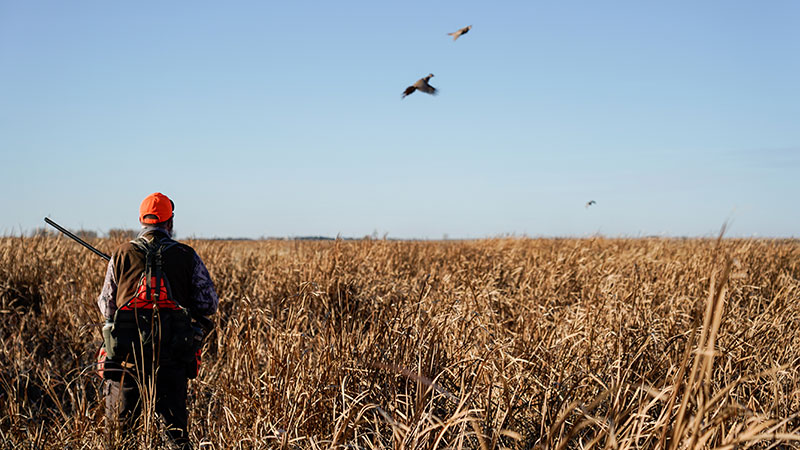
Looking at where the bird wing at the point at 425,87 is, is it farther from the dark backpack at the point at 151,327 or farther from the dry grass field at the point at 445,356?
the dark backpack at the point at 151,327

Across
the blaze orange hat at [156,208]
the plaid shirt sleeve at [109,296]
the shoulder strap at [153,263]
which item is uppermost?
the blaze orange hat at [156,208]

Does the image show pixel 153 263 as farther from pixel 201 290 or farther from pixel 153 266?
pixel 201 290

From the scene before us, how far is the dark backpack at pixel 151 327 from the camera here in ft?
11.9

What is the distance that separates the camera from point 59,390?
6.09 metres

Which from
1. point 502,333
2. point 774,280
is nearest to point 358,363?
point 502,333

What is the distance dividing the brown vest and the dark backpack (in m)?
0.05

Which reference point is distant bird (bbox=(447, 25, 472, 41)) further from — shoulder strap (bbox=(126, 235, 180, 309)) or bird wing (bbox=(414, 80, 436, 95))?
shoulder strap (bbox=(126, 235, 180, 309))

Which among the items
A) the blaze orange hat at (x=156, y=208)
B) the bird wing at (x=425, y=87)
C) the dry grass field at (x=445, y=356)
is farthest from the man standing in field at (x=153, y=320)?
the bird wing at (x=425, y=87)

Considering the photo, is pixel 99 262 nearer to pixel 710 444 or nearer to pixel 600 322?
pixel 600 322

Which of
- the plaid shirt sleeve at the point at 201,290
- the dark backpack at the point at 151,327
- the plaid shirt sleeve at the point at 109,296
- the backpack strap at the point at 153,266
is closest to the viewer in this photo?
the dark backpack at the point at 151,327

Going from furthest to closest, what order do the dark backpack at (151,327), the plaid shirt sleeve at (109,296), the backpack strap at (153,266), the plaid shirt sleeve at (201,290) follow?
1. the plaid shirt sleeve at (201,290)
2. the plaid shirt sleeve at (109,296)
3. the backpack strap at (153,266)
4. the dark backpack at (151,327)

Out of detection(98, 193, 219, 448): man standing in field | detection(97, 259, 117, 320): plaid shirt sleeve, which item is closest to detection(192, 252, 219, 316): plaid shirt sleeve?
detection(98, 193, 219, 448): man standing in field

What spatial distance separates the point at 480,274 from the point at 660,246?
15.6 ft

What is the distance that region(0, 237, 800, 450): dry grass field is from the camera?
105 inches
